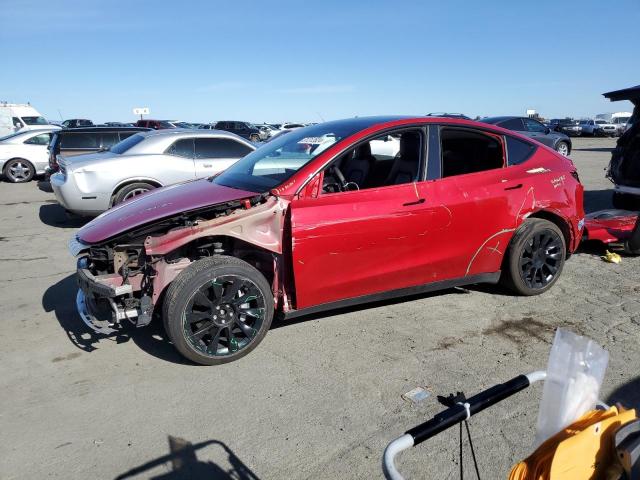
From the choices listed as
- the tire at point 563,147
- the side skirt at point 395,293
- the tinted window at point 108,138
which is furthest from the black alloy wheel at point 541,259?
the tire at point 563,147

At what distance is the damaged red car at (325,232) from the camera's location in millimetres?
3494

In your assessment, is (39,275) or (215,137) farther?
(215,137)

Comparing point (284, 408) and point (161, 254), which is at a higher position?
point (161, 254)

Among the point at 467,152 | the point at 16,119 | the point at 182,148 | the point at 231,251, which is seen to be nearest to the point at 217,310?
the point at 231,251

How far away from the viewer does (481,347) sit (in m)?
3.78

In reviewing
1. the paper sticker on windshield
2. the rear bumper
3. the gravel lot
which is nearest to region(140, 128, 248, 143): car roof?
the rear bumper

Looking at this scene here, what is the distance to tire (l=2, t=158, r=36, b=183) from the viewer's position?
1429 centimetres

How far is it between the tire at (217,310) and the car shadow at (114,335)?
0.98 feet

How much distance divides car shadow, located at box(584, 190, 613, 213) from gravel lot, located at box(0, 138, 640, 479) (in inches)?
172

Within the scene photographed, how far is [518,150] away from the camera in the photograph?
4.68 meters

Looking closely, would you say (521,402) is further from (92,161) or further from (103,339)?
(92,161)

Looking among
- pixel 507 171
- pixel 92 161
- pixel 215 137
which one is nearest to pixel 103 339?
pixel 507 171

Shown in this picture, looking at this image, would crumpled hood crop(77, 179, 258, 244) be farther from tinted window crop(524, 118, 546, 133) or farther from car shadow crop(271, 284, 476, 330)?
tinted window crop(524, 118, 546, 133)

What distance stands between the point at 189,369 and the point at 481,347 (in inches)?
85.7
